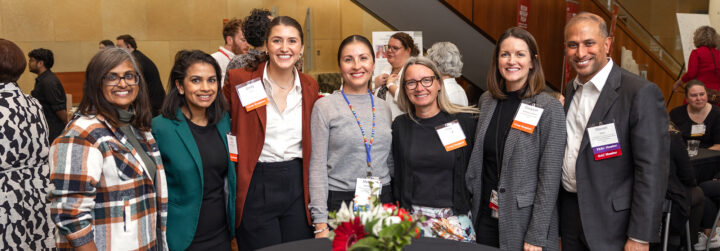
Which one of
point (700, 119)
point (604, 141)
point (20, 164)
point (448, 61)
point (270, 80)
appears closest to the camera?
point (604, 141)

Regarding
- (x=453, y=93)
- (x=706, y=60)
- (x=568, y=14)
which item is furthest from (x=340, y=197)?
(x=568, y=14)

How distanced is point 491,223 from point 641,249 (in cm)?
63

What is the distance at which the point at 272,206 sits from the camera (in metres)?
2.43

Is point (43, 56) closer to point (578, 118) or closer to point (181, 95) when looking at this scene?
point (181, 95)

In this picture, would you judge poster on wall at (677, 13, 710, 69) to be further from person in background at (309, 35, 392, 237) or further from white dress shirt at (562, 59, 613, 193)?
person in background at (309, 35, 392, 237)

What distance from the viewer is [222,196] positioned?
2.42 metres

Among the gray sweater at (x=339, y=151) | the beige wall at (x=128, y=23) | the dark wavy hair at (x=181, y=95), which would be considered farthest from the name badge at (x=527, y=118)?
the beige wall at (x=128, y=23)

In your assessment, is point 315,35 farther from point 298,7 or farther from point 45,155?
point 45,155

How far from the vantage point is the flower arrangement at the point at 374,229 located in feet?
4.45

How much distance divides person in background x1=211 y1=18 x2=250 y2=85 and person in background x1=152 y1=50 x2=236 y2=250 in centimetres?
272

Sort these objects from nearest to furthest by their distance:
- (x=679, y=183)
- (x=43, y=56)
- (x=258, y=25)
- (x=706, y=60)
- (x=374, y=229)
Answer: (x=374, y=229), (x=679, y=183), (x=258, y=25), (x=43, y=56), (x=706, y=60)

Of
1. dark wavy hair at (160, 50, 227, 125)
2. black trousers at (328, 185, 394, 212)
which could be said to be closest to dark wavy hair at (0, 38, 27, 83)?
dark wavy hair at (160, 50, 227, 125)

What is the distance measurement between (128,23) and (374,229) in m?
8.35

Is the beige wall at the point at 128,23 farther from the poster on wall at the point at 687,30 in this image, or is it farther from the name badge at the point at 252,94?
the name badge at the point at 252,94
